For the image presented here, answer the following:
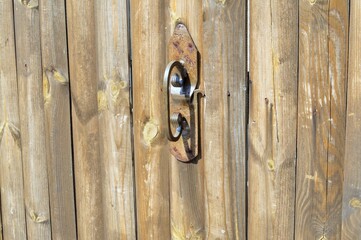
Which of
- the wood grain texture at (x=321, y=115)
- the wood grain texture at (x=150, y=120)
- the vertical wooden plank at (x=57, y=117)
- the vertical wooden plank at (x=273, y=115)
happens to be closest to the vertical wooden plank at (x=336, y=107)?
the wood grain texture at (x=321, y=115)

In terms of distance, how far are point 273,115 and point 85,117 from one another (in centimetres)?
92

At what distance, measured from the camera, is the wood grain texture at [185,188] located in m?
2.05

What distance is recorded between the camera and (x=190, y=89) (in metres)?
2.05

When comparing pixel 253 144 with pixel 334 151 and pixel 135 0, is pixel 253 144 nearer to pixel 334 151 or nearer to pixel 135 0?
pixel 334 151

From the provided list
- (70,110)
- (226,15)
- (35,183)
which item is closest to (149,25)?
(226,15)

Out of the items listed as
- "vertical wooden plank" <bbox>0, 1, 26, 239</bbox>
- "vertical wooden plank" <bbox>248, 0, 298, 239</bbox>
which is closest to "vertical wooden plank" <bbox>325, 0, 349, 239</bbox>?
"vertical wooden plank" <bbox>248, 0, 298, 239</bbox>

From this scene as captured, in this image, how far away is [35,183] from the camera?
2.70 metres

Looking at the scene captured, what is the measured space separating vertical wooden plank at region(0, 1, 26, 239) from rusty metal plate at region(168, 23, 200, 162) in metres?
0.99

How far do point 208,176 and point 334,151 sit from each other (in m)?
0.51

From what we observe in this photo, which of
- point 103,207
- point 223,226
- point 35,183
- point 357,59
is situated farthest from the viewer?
point 35,183

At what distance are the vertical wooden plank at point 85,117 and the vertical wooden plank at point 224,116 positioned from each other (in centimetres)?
58

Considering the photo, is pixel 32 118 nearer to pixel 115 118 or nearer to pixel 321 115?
pixel 115 118

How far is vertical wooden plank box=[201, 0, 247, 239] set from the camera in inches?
76.4

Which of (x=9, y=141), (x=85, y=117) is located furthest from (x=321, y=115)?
(x=9, y=141)
